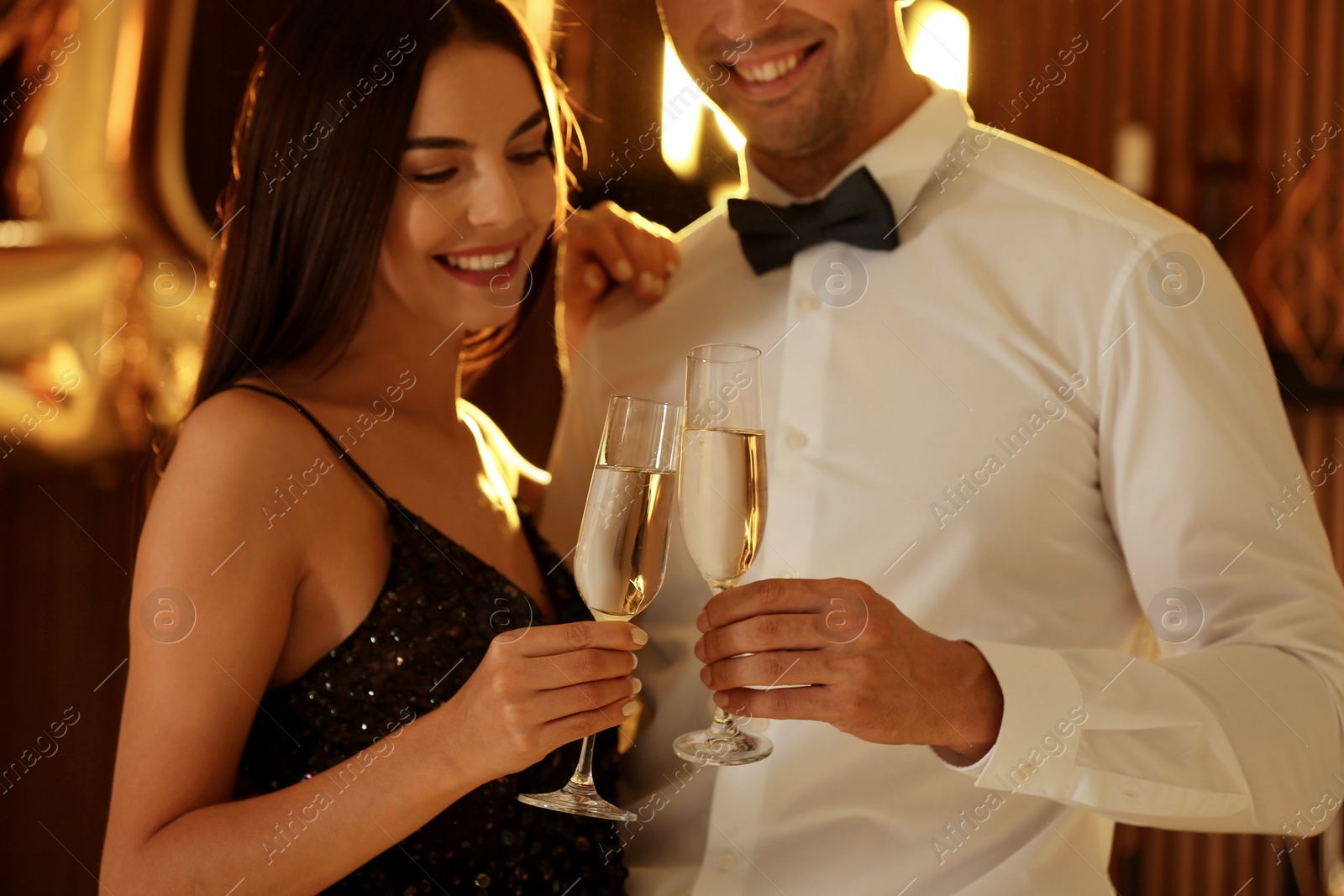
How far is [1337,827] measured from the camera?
12.0 ft

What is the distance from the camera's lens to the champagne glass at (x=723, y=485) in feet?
4.14

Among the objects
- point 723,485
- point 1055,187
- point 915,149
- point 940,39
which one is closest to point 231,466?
point 723,485

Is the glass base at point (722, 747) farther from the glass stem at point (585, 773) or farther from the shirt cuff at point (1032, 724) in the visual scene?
the shirt cuff at point (1032, 724)

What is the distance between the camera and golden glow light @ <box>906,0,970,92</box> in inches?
130

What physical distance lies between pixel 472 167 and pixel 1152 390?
1017 millimetres

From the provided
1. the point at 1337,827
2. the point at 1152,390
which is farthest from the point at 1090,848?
the point at 1337,827

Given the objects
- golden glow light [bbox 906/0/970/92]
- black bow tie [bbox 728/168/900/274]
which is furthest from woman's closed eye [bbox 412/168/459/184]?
golden glow light [bbox 906/0/970/92]

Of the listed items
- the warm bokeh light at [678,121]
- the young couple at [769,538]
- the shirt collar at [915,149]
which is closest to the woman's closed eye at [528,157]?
the young couple at [769,538]

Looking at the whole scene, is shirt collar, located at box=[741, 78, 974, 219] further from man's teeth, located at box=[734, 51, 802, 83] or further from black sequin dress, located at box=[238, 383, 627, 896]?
black sequin dress, located at box=[238, 383, 627, 896]

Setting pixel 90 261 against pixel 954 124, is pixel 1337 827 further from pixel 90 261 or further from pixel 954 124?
pixel 90 261

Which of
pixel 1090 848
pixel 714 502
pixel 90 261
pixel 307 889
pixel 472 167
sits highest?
pixel 90 261

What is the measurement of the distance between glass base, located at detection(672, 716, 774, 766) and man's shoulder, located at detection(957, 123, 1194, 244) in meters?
0.95

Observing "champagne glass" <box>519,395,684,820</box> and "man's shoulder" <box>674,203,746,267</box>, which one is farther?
"man's shoulder" <box>674,203,746,267</box>

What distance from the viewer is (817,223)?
1.86m
